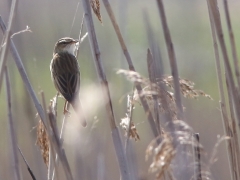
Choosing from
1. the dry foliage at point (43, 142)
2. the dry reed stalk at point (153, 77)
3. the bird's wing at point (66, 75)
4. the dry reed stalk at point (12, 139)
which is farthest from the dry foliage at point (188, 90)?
the bird's wing at point (66, 75)

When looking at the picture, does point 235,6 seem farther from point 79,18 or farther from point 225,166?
point 225,166

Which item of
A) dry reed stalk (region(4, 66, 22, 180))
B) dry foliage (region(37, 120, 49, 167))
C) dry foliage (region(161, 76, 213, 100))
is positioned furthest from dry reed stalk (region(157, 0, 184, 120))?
dry reed stalk (region(4, 66, 22, 180))

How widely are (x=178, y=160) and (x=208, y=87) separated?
8083 mm

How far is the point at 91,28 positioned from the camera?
10.3 ft

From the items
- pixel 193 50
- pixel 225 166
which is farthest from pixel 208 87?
pixel 225 166

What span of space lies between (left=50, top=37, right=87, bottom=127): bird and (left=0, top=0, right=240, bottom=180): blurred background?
0.09 m

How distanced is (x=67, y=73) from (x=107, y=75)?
3.35 m

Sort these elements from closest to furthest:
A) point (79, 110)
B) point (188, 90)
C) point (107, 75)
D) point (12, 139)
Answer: point (188, 90) < point (12, 139) < point (79, 110) < point (107, 75)

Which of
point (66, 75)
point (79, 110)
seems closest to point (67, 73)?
point (66, 75)

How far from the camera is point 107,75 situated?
829 centimetres

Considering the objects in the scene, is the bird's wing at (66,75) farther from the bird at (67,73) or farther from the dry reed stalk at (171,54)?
the dry reed stalk at (171,54)

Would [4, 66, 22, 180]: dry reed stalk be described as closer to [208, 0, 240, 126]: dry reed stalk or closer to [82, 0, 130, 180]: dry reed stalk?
[82, 0, 130, 180]: dry reed stalk

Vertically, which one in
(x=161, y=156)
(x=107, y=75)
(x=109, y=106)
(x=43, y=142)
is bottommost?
(x=161, y=156)

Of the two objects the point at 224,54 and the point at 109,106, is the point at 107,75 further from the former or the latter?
the point at 224,54
